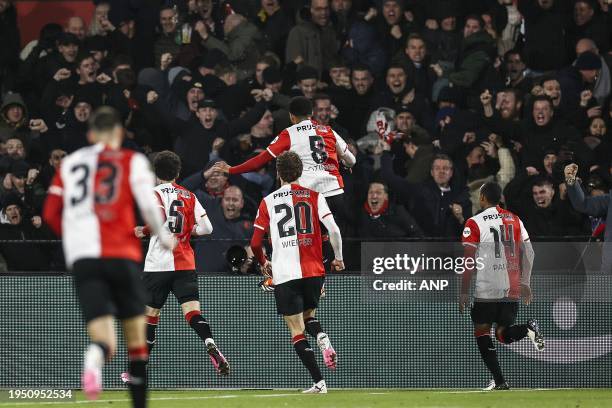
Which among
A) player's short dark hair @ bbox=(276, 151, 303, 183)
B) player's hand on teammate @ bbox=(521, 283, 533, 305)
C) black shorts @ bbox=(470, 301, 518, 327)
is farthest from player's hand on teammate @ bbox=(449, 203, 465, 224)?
player's short dark hair @ bbox=(276, 151, 303, 183)

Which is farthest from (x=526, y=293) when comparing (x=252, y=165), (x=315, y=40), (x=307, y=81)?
(x=315, y=40)

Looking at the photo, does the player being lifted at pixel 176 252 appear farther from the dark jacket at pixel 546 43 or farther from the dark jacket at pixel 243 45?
the dark jacket at pixel 546 43

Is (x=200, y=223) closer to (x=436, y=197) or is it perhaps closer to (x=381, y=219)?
(x=381, y=219)

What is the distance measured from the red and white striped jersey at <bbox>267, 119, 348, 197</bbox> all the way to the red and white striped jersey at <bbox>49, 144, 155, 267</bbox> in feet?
15.1

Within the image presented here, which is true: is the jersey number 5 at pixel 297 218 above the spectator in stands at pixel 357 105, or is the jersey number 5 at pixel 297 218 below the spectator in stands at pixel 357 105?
below

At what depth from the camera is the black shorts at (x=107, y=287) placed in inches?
347

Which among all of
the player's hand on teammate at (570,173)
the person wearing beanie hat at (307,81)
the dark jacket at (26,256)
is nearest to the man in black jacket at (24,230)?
the dark jacket at (26,256)

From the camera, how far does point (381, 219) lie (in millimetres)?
15180

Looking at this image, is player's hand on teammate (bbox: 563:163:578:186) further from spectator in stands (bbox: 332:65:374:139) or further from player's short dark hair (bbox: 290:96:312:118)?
spectator in stands (bbox: 332:65:374:139)

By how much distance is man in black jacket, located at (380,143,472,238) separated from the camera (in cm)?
1534

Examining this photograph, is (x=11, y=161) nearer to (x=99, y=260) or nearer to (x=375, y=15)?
(x=375, y=15)

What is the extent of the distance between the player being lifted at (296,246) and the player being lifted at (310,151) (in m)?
0.84

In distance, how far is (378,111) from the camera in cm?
1678

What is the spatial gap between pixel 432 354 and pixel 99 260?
6.30m
